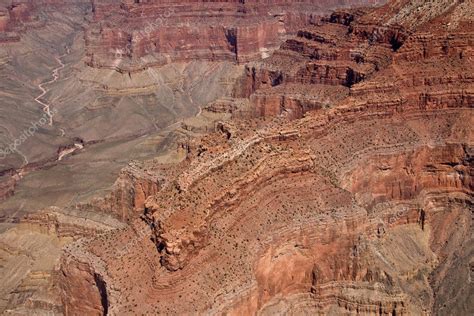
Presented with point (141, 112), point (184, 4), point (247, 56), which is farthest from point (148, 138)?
point (184, 4)


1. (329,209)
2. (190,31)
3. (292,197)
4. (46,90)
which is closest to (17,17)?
(46,90)

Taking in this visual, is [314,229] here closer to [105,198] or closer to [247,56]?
[105,198]

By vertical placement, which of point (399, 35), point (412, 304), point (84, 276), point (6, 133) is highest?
point (399, 35)

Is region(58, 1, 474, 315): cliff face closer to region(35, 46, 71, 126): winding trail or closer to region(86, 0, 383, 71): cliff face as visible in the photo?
region(86, 0, 383, 71): cliff face

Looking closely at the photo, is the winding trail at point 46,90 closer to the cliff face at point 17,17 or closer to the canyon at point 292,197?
the cliff face at point 17,17

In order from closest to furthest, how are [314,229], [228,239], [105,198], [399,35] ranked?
[228,239], [314,229], [105,198], [399,35]

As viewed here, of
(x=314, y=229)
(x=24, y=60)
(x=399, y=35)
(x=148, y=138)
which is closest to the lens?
(x=314, y=229)

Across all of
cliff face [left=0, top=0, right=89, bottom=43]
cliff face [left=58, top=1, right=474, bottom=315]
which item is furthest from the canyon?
cliff face [left=0, top=0, right=89, bottom=43]
